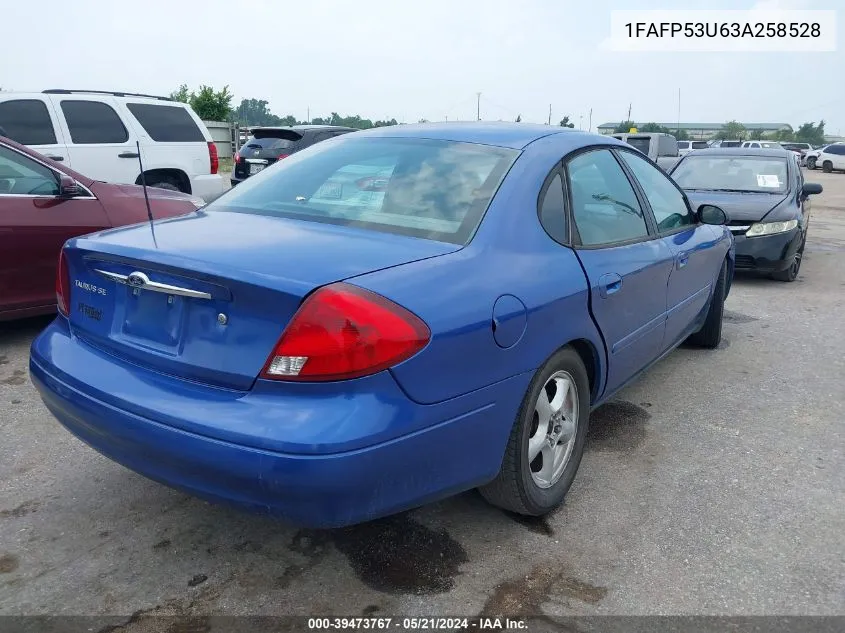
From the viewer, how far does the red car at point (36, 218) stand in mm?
4805

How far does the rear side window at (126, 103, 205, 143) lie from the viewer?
31.3ft

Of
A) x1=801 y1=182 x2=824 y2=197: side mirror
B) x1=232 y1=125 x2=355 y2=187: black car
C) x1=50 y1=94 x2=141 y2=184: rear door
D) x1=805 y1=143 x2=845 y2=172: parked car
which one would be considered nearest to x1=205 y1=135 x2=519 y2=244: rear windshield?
x1=50 y1=94 x2=141 y2=184: rear door

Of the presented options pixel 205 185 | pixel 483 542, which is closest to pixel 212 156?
pixel 205 185

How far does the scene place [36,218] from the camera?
493cm

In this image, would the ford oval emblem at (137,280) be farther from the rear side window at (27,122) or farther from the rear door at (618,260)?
the rear side window at (27,122)

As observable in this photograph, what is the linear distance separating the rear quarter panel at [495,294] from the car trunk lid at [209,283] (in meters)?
0.12

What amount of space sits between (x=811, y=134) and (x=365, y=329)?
112298 millimetres

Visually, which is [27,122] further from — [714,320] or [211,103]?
[211,103]

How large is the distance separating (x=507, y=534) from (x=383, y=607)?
0.65 metres

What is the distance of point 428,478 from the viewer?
225 centimetres

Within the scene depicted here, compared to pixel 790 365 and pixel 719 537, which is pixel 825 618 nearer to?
pixel 719 537

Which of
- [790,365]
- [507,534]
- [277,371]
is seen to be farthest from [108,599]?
[790,365]

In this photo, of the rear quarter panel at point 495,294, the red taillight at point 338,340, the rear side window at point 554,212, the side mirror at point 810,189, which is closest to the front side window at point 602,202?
the rear side window at point 554,212

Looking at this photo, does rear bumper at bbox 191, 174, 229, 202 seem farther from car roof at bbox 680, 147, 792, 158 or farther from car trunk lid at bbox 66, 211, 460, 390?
car trunk lid at bbox 66, 211, 460, 390
